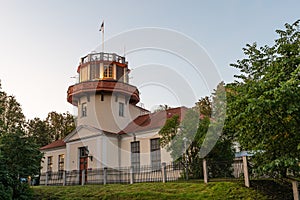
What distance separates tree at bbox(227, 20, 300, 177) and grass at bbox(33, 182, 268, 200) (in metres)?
1.28

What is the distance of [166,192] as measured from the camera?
514 inches

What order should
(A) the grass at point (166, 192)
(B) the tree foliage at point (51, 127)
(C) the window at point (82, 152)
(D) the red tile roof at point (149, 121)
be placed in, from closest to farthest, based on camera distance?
(A) the grass at point (166, 192) < (D) the red tile roof at point (149, 121) < (C) the window at point (82, 152) < (B) the tree foliage at point (51, 127)

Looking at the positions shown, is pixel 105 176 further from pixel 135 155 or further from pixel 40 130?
pixel 40 130

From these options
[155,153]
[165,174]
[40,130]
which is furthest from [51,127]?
[165,174]

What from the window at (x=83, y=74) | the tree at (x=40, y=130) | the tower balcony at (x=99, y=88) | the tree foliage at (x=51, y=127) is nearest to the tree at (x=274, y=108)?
the tower balcony at (x=99, y=88)

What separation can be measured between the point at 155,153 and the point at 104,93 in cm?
720

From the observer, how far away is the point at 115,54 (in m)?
28.0

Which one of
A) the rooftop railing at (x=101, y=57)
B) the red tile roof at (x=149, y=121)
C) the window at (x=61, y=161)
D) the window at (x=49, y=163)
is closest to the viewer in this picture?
the red tile roof at (x=149, y=121)

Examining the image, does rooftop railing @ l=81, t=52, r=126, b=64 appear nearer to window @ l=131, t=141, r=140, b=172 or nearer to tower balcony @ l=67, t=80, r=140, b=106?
tower balcony @ l=67, t=80, r=140, b=106

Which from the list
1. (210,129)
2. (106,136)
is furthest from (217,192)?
(106,136)

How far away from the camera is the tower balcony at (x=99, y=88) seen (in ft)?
84.7

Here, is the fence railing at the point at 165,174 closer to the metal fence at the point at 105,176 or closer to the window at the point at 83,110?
the metal fence at the point at 105,176

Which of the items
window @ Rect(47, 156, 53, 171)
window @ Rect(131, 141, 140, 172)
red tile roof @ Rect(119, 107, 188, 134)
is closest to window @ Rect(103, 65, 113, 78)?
red tile roof @ Rect(119, 107, 188, 134)

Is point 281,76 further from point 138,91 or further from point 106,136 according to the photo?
point 138,91
